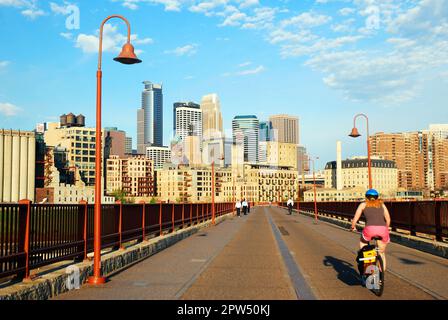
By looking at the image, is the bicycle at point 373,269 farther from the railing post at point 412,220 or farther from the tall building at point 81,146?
the tall building at point 81,146

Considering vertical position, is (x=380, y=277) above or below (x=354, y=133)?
below

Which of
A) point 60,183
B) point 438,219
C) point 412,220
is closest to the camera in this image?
point 438,219

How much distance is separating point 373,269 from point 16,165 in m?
156

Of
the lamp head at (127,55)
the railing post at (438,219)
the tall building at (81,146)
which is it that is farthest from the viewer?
the tall building at (81,146)

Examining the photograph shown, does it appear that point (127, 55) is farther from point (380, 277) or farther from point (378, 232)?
point (380, 277)

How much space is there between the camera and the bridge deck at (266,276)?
9.39 m

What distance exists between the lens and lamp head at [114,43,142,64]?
11.6 metres

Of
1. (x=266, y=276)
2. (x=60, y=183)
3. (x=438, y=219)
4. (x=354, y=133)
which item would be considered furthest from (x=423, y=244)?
(x=60, y=183)

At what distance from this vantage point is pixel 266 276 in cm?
1177

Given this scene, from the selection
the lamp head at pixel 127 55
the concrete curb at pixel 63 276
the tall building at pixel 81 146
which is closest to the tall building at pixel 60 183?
the tall building at pixel 81 146

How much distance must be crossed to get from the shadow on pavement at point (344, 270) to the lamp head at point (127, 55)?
6.21 meters
